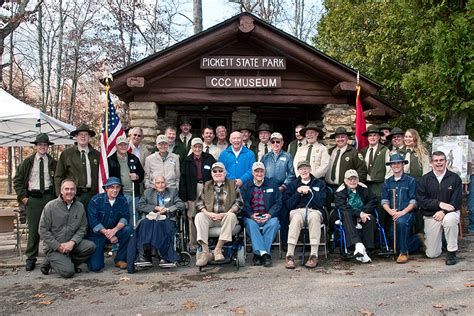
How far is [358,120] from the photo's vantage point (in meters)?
7.80

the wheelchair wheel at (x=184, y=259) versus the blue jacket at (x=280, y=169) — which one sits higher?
the blue jacket at (x=280, y=169)

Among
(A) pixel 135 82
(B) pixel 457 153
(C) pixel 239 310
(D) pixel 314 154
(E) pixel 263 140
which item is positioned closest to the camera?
(C) pixel 239 310

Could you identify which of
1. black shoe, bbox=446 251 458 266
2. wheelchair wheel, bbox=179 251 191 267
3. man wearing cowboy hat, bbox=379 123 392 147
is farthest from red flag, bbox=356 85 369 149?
wheelchair wheel, bbox=179 251 191 267

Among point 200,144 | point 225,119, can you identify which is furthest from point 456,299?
point 225,119

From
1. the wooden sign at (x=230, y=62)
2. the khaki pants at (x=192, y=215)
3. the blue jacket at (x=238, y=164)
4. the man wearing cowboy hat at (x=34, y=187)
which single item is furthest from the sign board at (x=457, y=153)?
the man wearing cowboy hat at (x=34, y=187)

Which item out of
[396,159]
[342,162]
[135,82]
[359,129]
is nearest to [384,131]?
[359,129]

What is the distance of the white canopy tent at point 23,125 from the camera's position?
27.1 ft

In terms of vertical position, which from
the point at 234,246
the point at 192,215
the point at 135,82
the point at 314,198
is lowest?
the point at 234,246

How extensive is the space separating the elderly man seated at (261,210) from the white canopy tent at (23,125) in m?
4.60

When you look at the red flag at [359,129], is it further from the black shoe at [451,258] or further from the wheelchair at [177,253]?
the wheelchair at [177,253]

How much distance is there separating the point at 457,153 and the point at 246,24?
453cm

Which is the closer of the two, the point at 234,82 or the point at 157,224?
the point at 157,224

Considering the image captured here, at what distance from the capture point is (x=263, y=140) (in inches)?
294

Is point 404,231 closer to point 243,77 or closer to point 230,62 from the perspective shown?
point 243,77
